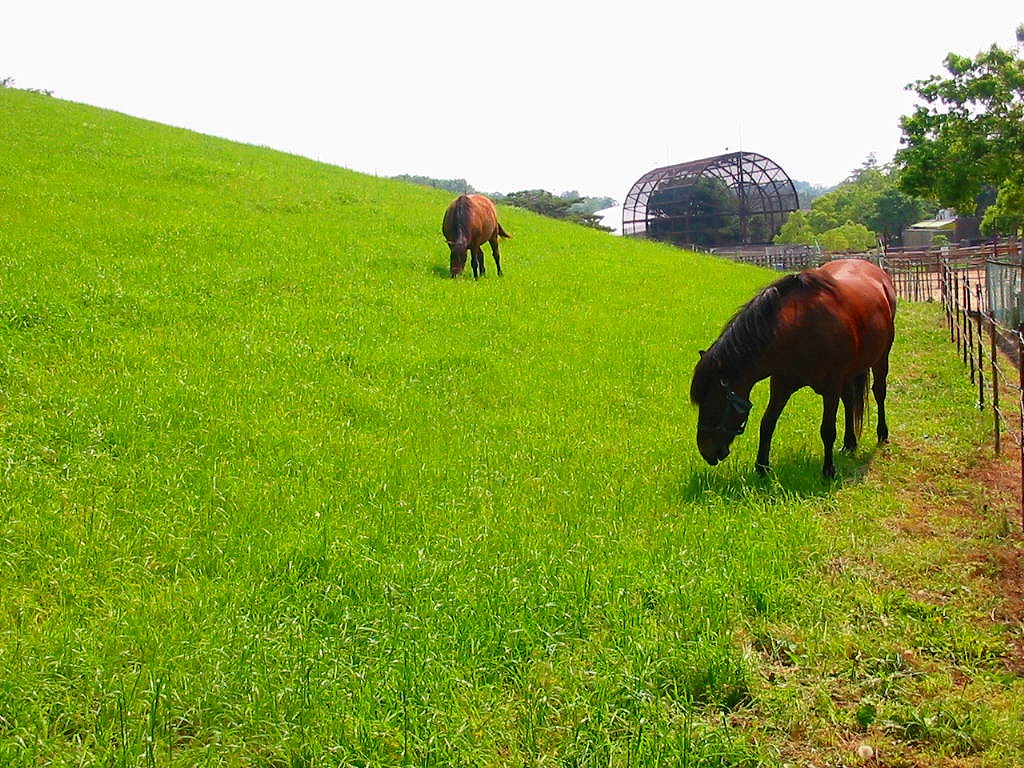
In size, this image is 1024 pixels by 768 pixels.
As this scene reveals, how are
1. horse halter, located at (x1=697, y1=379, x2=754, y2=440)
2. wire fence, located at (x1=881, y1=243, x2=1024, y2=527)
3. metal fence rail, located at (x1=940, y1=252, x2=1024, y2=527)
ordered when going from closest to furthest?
1. horse halter, located at (x1=697, y1=379, x2=754, y2=440)
2. metal fence rail, located at (x1=940, y1=252, x2=1024, y2=527)
3. wire fence, located at (x1=881, y1=243, x2=1024, y2=527)

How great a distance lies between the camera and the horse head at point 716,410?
7648mm

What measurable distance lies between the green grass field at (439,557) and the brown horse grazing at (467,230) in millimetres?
5108

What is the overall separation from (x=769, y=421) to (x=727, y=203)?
54.3 metres

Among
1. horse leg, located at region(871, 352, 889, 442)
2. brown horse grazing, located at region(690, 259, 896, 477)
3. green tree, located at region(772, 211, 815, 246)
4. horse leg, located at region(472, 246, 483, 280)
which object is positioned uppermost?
green tree, located at region(772, 211, 815, 246)

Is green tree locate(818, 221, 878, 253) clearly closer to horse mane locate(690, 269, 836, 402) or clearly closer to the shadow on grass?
the shadow on grass

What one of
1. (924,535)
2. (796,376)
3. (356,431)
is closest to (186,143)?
(356,431)

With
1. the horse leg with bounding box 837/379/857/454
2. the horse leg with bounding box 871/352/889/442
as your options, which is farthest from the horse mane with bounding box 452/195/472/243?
the horse leg with bounding box 837/379/857/454

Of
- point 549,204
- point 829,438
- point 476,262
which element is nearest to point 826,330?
point 829,438

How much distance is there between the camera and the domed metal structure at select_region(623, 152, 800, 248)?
190ft

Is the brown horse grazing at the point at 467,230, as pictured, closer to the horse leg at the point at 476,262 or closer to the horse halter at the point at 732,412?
the horse leg at the point at 476,262

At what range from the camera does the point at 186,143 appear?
2731cm

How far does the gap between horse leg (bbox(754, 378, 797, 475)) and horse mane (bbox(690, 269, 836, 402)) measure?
43 centimetres

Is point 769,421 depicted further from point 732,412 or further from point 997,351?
point 997,351

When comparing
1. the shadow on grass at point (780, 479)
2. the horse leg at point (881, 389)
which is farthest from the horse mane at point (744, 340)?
the horse leg at point (881, 389)
